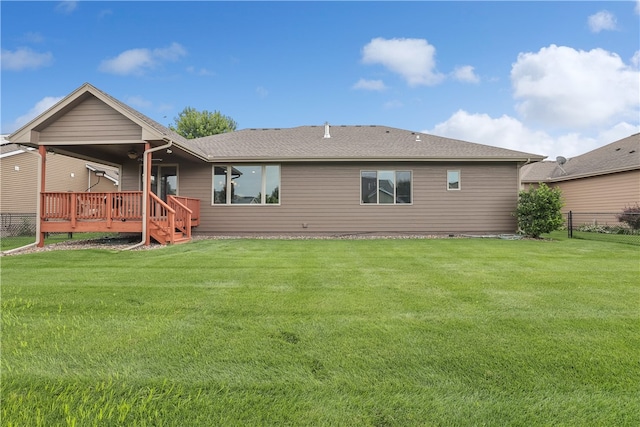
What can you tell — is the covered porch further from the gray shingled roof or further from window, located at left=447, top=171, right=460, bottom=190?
window, located at left=447, top=171, right=460, bottom=190

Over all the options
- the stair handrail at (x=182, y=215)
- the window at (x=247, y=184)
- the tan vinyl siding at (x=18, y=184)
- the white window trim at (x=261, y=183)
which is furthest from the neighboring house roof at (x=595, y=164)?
the tan vinyl siding at (x=18, y=184)

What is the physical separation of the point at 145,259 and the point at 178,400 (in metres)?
5.16

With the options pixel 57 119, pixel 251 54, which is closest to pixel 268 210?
pixel 57 119

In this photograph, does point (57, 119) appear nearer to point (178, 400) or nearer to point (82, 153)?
point (82, 153)

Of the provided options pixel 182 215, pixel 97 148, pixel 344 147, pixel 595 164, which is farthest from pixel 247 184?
pixel 595 164

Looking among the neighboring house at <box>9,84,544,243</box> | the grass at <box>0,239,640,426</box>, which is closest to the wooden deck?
the neighboring house at <box>9,84,544,243</box>

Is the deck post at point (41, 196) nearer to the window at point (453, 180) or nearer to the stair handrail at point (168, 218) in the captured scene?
the stair handrail at point (168, 218)

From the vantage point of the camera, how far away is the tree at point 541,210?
9.78m

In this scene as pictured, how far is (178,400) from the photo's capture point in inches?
68.1

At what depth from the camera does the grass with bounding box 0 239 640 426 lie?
5.45 ft

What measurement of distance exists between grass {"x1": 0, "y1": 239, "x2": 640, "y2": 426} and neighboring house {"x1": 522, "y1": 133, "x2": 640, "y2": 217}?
12163 mm

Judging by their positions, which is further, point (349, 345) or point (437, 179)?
point (437, 179)

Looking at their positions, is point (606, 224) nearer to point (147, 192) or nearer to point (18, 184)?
point (147, 192)

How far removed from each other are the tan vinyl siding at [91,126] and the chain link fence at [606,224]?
13648 millimetres
